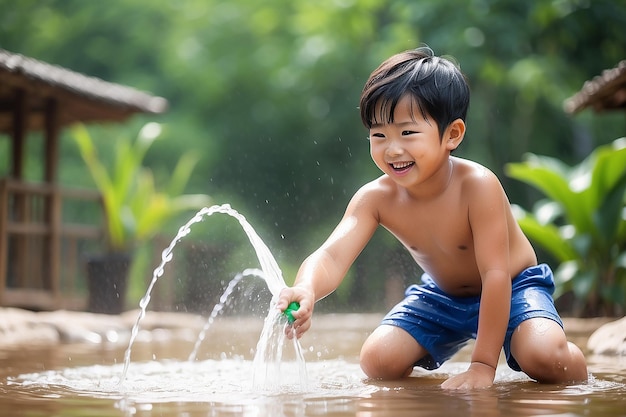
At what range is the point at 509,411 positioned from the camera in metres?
2.40

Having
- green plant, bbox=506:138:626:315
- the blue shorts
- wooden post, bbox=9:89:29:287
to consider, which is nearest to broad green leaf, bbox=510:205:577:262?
green plant, bbox=506:138:626:315

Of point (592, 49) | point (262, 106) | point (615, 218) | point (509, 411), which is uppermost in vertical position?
point (262, 106)

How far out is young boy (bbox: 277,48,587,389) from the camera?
3.14m

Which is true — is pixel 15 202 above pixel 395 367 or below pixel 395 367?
above

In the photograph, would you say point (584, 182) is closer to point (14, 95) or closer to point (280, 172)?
point (14, 95)

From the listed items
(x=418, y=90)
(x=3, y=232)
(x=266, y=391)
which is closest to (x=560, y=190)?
(x=3, y=232)

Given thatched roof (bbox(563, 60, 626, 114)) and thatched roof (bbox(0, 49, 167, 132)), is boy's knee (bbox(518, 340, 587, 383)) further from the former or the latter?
thatched roof (bbox(0, 49, 167, 132))

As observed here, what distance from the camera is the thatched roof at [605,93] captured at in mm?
6812

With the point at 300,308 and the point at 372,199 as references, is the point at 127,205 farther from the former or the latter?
the point at 300,308

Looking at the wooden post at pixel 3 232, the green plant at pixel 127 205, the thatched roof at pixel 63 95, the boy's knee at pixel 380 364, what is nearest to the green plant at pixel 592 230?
the green plant at pixel 127 205

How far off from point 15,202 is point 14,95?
1.09m

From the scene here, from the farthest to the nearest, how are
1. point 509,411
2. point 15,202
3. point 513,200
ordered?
point 513,200, point 15,202, point 509,411

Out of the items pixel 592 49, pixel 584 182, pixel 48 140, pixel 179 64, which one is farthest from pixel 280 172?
pixel 584 182

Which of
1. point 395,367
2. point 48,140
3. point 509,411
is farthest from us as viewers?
point 48,140
